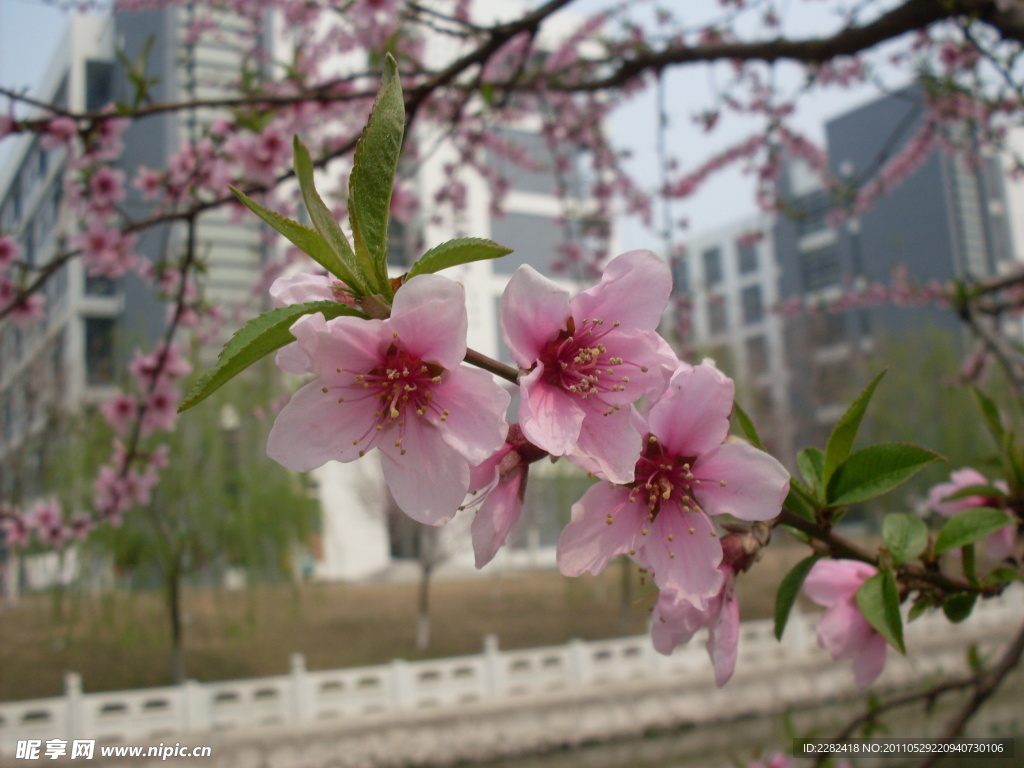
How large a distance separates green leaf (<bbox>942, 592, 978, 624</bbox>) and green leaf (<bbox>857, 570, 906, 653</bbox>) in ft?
0.49

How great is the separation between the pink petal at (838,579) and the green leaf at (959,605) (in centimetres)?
7

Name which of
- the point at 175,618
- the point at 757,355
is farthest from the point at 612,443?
the point at 757,355

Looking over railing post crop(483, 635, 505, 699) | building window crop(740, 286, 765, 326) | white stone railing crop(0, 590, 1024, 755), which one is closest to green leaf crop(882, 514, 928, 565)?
white stone railing crop(0, 590, 1024, 755)

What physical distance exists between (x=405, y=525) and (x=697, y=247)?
1561cm

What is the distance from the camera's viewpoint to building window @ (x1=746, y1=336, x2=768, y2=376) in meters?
19.2

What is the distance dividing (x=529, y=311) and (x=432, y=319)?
3.0 inches

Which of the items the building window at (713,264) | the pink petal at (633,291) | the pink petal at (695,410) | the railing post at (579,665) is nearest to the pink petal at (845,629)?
the pink petal at (695,410)

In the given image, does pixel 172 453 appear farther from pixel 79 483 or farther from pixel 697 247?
pixel 697 247

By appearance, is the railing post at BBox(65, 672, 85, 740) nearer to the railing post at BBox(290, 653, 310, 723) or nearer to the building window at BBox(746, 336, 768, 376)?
the railing post at BBox(290, 653, 310, 723)

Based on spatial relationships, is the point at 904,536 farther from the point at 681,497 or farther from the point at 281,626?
the point at 281,626

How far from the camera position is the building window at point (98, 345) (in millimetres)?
8516

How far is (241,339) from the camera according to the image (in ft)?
1.48

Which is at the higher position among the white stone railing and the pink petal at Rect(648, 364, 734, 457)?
the pink petal at Rect(648, 364, 734, 457)

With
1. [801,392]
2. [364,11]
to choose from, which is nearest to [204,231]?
[364,11]
